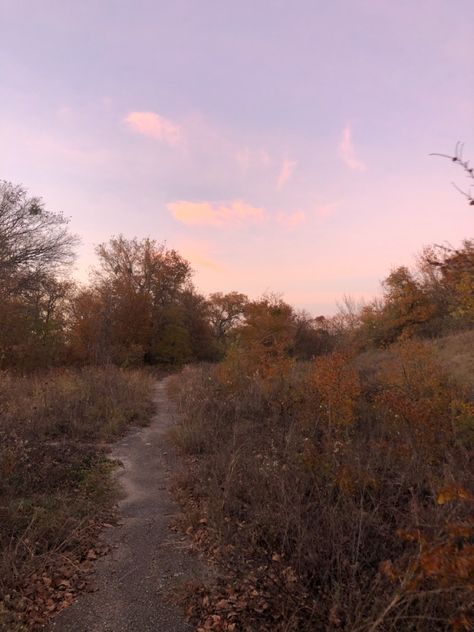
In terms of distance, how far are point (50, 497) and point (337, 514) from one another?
3755mm

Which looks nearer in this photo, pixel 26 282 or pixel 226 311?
pixel 26 282

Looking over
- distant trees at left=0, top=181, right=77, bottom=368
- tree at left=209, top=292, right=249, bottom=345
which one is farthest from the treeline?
tree at left=209, top=292, right=249, bottom=345

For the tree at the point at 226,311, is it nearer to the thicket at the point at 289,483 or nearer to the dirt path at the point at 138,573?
the thicket at the point at 289,483

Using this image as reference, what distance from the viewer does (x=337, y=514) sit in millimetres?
4055

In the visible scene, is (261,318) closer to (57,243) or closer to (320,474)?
(57,243)

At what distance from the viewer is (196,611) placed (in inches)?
131

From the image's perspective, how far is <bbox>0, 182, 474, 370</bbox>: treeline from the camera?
72.2 feet

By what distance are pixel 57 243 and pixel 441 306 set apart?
28.3 meters

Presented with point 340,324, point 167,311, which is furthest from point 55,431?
point 340,324

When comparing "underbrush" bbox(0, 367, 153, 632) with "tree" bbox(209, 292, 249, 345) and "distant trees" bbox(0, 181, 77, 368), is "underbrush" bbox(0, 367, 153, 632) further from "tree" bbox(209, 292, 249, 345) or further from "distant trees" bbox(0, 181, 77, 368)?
"tree" bbox(209, 292, 249, 345)

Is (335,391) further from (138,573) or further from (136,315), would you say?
(136,315)

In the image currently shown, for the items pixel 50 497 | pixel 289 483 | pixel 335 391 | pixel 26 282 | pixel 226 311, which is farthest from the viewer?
pixel 226 311

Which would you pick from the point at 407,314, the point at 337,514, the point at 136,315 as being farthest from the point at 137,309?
the point at 337,514

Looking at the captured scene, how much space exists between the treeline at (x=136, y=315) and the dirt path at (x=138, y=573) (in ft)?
17.9
